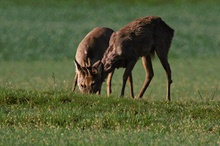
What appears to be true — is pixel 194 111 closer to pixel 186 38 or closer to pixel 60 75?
pixel 60 75

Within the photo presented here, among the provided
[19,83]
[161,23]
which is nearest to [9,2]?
[19,83]

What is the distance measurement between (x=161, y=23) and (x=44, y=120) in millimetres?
6764

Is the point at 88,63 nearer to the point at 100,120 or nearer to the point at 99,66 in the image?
the point at 99,66

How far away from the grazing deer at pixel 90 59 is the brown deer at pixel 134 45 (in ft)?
0.76

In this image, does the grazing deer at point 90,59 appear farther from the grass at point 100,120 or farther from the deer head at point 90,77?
the grass at point 100,120

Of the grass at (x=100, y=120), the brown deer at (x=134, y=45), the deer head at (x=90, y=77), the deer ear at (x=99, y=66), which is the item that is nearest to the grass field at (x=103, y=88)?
the grass at (x=100, y=120)

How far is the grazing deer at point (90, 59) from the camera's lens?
18062 millimetres

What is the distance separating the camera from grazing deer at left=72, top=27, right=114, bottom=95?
1806cm

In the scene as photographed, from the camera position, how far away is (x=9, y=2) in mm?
52750

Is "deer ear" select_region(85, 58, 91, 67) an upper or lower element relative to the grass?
upper

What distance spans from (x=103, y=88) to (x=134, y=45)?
9274 mm

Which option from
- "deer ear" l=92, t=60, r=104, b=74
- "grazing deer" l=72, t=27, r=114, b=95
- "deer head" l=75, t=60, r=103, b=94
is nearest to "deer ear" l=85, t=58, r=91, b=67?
"grazing deer" l=72, t=27, r=114, b=95

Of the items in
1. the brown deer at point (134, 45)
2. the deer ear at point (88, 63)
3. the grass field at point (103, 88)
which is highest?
the brown deer at point (134, 45)

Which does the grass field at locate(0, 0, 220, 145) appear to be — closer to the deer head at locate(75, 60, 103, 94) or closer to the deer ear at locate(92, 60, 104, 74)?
the deer head at locate(75, 60, 103, 94)
